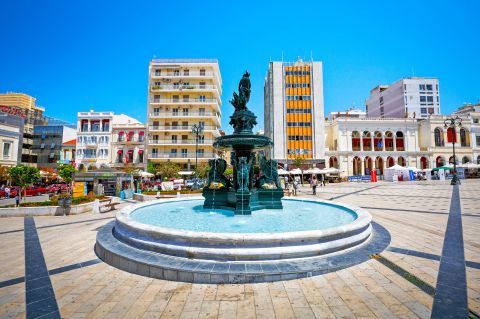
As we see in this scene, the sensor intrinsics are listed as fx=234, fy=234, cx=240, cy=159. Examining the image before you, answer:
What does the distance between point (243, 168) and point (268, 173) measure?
1.34m

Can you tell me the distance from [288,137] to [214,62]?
68.1 ft

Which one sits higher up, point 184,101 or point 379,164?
point 184,101

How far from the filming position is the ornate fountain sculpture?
28.3 feet

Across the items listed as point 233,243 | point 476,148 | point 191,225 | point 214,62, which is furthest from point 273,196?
point 476,148

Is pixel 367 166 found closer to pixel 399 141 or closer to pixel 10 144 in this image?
pixel 399 141

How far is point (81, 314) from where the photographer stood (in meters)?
3.01

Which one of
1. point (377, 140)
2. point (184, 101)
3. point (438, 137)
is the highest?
point (184, 101)

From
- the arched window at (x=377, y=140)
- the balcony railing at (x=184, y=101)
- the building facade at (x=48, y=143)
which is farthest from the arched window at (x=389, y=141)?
the building facade at (x=48, y=143)

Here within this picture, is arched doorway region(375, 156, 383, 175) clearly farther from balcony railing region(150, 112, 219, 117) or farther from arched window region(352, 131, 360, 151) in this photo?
balcony railing region(150, 112, 219, 117)

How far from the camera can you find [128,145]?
140 ft

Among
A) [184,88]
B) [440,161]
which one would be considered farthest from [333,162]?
[184,88]

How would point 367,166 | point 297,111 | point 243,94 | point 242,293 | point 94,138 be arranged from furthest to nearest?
point 367,166
point 297,111
point 94,138
point 243,94
point 242,293

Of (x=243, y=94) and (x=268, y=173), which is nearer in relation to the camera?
(x=268, y=173)

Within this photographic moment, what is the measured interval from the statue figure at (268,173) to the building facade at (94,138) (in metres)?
40.7
